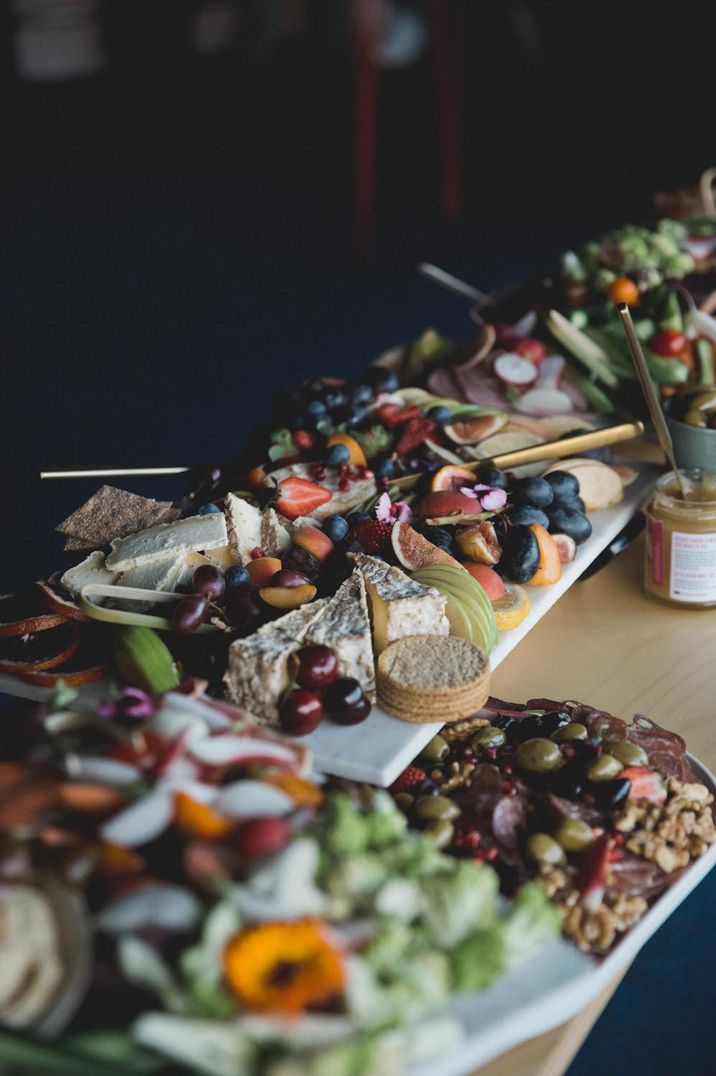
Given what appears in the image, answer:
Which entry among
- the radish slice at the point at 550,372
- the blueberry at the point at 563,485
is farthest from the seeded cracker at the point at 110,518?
the radish slice at the point at 550,372

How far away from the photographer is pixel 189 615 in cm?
160

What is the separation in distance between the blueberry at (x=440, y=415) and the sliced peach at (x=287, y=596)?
2.36ft

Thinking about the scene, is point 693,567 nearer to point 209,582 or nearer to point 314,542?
point 314,542

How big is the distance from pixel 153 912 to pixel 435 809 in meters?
0.49

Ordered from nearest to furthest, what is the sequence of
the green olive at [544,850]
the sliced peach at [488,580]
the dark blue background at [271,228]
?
the green olive at [544,850]
the sliced peach at [488,580]
the dark blue background at [271,228]

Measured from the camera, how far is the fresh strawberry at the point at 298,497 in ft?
6.36

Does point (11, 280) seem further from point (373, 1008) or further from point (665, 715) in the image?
point (373, 1008)

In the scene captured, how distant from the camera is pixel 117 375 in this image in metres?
4.88

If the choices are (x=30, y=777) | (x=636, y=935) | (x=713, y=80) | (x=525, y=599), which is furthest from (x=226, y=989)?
(x=713, y=80)

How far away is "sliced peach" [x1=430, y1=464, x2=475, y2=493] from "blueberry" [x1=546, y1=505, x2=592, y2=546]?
0.51 ft

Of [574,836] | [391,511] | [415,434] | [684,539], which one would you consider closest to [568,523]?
[684,539]

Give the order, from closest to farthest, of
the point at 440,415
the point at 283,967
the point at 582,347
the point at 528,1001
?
the point at 283,967 < the point at 528,1001 < the point at 440,415 < the point at 582,347

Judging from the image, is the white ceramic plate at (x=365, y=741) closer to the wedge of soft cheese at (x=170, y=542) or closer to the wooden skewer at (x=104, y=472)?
the wedge of soft cheese at (x=170, y=542)

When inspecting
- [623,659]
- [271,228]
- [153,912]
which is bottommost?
[271,228]
